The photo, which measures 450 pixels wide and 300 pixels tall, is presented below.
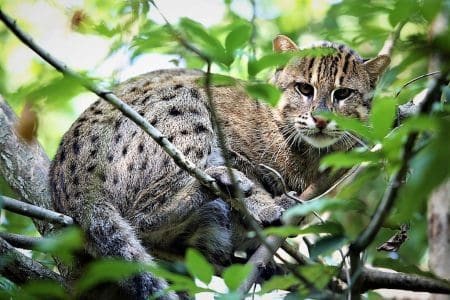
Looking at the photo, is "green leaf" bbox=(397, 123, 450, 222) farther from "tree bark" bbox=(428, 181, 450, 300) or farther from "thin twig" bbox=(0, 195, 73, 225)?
"thin twig" bbox=(0, 195, 73, 225)

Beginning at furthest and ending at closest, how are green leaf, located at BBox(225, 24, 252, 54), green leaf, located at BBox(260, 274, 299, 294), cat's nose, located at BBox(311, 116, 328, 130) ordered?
cat's nose, located at BBox(311, 116, 328, 130), green leaf, located at BBox(260, 274, 299, 294), green leaf, located at BBox(225, 24, 252, 54)

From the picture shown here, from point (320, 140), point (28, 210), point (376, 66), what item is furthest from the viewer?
point (376, 66)

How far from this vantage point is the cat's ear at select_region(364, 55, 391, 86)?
272 inches

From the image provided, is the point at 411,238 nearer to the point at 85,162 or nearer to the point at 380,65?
the point at 380,65

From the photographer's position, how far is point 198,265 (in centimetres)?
266

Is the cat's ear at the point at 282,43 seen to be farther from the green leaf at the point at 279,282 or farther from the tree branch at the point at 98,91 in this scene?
the green leaf at the point at 279,282

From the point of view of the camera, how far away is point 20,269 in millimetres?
5273

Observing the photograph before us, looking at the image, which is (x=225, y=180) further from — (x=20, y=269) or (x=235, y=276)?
(x=235, y=276)

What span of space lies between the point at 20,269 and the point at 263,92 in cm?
342

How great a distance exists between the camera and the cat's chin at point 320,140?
6.64 metres

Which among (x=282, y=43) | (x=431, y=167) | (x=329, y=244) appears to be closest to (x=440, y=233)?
(x=329, y=244)

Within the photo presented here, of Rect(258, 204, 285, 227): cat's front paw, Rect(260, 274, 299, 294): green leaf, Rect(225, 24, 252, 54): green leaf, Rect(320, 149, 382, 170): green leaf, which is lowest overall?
Rect(260, 274, 299, 294): green leaf

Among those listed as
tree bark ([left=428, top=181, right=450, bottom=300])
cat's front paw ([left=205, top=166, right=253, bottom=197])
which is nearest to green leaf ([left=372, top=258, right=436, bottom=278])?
tree bark ([left=428, top=181, right=450, bottom=300])

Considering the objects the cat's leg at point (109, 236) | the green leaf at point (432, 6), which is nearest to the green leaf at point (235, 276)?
the green leaf at point (432, 6)
